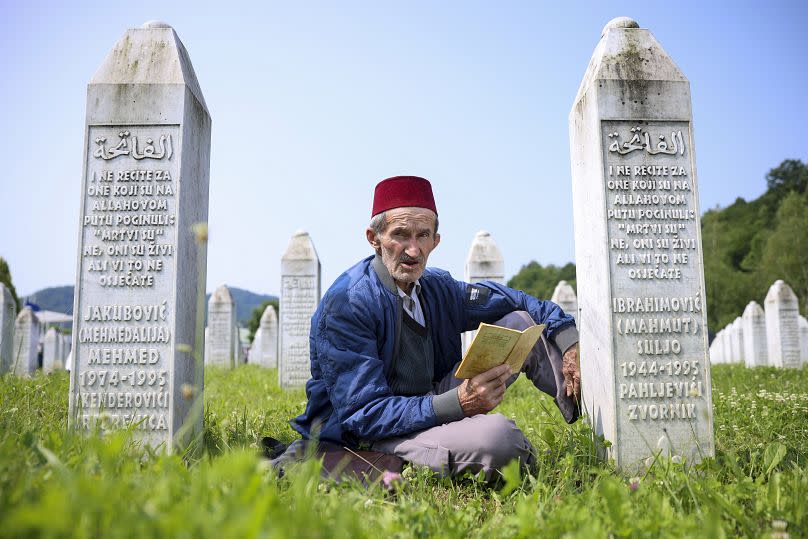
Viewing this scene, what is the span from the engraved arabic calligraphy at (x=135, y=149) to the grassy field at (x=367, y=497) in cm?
176

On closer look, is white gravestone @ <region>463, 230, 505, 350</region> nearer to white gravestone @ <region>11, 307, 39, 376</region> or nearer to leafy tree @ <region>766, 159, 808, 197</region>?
white gravestone @ <region>11, 307, 39, 376</region>

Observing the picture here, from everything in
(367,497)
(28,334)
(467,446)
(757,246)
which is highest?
(757,246)

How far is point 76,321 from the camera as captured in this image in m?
3.88

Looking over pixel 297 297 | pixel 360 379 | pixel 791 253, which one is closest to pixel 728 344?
pixel 297 297

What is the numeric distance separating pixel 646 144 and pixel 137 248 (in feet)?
11.1

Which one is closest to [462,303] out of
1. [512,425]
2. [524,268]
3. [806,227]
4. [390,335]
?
[390,335]

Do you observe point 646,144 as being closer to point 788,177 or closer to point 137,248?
point 137,248

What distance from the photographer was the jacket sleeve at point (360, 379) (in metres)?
3.25

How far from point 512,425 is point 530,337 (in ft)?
1.56

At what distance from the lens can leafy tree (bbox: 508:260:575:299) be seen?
2635 inches

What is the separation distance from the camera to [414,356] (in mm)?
3680

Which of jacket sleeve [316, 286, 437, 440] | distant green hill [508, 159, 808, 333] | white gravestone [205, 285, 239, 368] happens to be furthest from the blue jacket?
distant green hill [508, 159, 808, 333]

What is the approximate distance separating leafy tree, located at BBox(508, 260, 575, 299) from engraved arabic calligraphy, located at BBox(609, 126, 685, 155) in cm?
5999

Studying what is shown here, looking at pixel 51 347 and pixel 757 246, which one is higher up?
pixel 757 246
